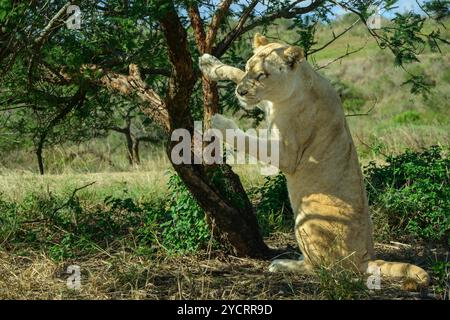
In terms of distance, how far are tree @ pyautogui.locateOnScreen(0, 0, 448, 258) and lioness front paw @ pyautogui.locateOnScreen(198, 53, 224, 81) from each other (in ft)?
0.36

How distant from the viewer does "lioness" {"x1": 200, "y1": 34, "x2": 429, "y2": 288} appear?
6.26 meters

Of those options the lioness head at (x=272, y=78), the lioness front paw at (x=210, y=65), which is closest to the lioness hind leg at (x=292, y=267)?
the lioness head at (x=272, y=78)

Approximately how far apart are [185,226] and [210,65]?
1609mm

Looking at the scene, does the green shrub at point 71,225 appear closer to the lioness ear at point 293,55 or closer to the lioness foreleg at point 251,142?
the lioness foreleg at point 251,142

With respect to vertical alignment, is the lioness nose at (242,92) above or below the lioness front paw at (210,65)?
below

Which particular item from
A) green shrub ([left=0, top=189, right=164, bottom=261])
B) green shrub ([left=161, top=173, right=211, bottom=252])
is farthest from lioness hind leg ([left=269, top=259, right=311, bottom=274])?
green shrub ([left=0, top=189, right=164, bottom=261])

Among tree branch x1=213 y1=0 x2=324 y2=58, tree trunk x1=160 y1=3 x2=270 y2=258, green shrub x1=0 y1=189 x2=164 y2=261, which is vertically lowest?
green shrub x1=0 y1=189 x2=164 y2=261

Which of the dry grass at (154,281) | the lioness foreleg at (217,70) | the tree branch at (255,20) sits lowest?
the dry grass at (154,281)

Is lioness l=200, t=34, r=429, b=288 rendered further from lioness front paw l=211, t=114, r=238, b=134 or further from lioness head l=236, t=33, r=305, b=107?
lioness front paw l=211, t=114, r=238, b=134

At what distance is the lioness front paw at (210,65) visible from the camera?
6.65 meters

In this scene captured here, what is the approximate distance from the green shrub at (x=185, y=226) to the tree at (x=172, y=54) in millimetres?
191

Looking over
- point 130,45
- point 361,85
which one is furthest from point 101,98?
point 361,85

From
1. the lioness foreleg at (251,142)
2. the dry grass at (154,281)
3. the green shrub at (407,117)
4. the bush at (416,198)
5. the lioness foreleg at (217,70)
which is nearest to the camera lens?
the dry grass at (154,281)

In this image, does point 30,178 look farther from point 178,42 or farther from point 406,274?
point 406,274
